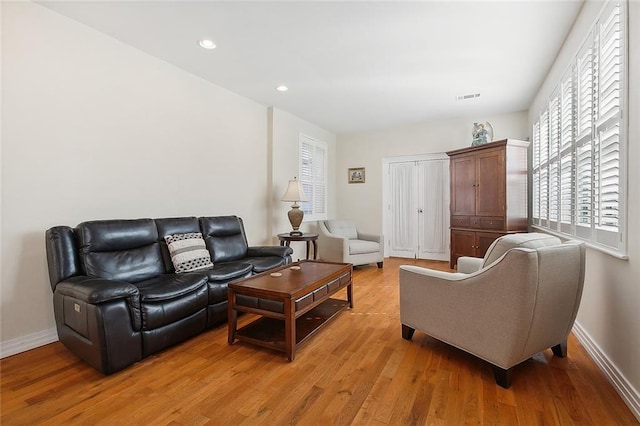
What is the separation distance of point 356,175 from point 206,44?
3.98 metres

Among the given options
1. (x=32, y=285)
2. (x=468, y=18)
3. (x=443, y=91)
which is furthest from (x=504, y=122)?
(x=32, y=285)

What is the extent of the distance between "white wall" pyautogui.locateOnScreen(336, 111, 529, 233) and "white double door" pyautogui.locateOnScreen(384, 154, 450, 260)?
21cm

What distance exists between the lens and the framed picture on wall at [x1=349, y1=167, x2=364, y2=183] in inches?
243

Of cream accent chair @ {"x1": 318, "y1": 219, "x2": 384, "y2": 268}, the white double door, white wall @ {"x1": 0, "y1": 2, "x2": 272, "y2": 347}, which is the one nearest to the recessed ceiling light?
white wall @ {"x1": 0, "y1": 2, "x2": 272, "y2": 347}

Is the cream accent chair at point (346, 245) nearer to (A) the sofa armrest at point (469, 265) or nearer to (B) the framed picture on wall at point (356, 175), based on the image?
(B) the framed picture on wall at point (356, 175)

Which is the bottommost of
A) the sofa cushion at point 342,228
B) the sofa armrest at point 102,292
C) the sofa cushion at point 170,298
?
the sofa cushion at point 170,298

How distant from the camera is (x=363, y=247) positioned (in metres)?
4.78

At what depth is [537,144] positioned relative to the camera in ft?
12.9

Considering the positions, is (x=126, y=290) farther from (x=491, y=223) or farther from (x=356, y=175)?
(x=356, y=175)

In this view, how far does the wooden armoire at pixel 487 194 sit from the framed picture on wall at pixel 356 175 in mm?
1892

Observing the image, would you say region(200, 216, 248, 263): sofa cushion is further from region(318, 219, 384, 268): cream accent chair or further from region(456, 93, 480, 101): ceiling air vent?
region(456, 93, 480, 101): ceiling air vent

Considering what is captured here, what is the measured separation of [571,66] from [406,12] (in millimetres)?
1567

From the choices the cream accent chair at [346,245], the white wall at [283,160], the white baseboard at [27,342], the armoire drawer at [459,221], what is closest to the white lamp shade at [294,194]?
the white wall at [283,160]

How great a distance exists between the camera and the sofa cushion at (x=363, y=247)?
4.70 m
